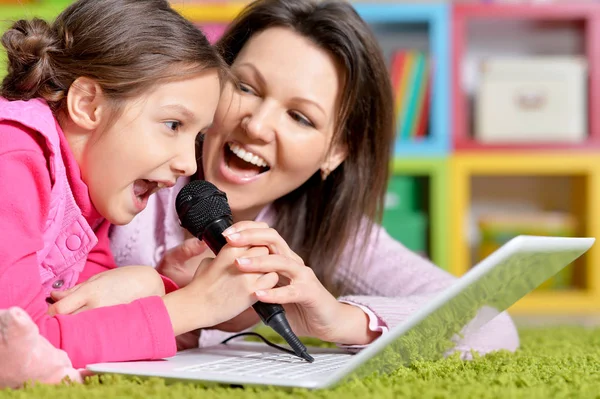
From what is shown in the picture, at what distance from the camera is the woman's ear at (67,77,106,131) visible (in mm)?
1138

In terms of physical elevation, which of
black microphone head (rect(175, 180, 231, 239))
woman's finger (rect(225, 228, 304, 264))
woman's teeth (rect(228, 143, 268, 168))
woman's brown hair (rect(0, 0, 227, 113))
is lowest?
woman's finger (rect(225, 228, 304, 264))

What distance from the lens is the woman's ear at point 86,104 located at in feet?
3.73

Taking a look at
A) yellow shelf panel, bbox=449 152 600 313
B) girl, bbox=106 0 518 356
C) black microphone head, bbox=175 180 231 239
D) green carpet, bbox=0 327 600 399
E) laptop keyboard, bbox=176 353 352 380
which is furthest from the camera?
yellow shelf panel, bbox=449 152 600 313

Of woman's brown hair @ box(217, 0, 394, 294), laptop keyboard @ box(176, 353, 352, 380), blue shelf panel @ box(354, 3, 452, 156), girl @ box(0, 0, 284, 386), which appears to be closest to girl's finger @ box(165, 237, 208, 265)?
girl @ box(0, 0, 284, 386)

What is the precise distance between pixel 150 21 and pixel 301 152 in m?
0.41

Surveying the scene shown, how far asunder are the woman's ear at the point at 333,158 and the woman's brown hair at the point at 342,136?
0.01m

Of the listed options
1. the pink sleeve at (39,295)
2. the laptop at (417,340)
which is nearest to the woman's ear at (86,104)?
the pink sleeve at (39,295)

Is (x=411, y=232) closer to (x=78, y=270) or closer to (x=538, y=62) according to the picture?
(x=538, y=62)

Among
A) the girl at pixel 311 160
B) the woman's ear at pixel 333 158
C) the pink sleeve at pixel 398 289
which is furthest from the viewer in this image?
the woman's ear at pixel 333 158

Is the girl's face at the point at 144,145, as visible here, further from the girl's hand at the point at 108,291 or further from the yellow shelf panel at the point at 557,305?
the yellow shelf panel at the point at 557,305

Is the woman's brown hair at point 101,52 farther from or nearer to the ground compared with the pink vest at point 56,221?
farther from the ground

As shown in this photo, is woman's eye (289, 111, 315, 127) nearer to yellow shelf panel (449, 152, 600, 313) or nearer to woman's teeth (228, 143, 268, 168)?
woman's teeth (228, 143, 268, 168)

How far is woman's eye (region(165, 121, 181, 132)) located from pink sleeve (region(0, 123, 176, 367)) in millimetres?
181

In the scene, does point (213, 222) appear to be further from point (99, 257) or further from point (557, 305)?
point (557, 305)
